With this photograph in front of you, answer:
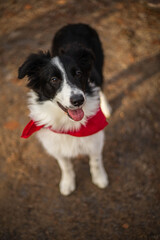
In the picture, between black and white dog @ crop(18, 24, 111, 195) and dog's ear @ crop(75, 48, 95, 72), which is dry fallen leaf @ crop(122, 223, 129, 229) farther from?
dog's ear @ crop(75, 48, 95, 72)

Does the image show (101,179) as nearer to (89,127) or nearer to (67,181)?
(67,181)

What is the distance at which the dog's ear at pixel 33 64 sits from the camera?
2265 mm

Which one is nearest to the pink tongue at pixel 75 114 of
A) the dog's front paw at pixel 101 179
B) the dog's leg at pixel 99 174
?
the dog's leg at pixel 99 174

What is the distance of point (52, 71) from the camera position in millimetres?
2383

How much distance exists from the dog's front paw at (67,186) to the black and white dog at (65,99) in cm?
19

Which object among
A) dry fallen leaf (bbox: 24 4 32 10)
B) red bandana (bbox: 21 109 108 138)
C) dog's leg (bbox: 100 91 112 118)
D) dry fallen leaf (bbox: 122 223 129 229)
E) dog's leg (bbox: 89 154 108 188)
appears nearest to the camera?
red bandana (bbox: 21 109 108 138)

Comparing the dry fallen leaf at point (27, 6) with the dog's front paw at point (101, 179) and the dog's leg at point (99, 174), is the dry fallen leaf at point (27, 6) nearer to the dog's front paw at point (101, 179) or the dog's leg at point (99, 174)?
the dog's leg at point (99, 174)

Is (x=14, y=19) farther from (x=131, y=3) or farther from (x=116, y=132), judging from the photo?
(x=116, y=132)

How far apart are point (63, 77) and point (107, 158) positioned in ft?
6.40

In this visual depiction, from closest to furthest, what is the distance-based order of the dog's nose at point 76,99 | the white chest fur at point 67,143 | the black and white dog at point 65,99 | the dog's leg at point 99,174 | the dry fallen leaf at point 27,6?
the dog's nose at point 76,99, the black and white dog at point 65,99, the white chest fur at point 67,143, the dog's leg at point 99,174, the dry fallen leaf at point 27,6

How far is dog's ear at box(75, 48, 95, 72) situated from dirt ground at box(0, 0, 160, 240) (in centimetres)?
170

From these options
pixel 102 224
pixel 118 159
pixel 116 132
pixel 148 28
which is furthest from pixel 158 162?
pixel 148 28

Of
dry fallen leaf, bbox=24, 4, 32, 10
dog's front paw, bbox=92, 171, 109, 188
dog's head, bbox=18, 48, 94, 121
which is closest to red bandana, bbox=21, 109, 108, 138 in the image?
dog's head, bbox=18, 48, 94, 121

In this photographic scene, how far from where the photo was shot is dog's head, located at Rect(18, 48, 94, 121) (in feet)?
7.39
